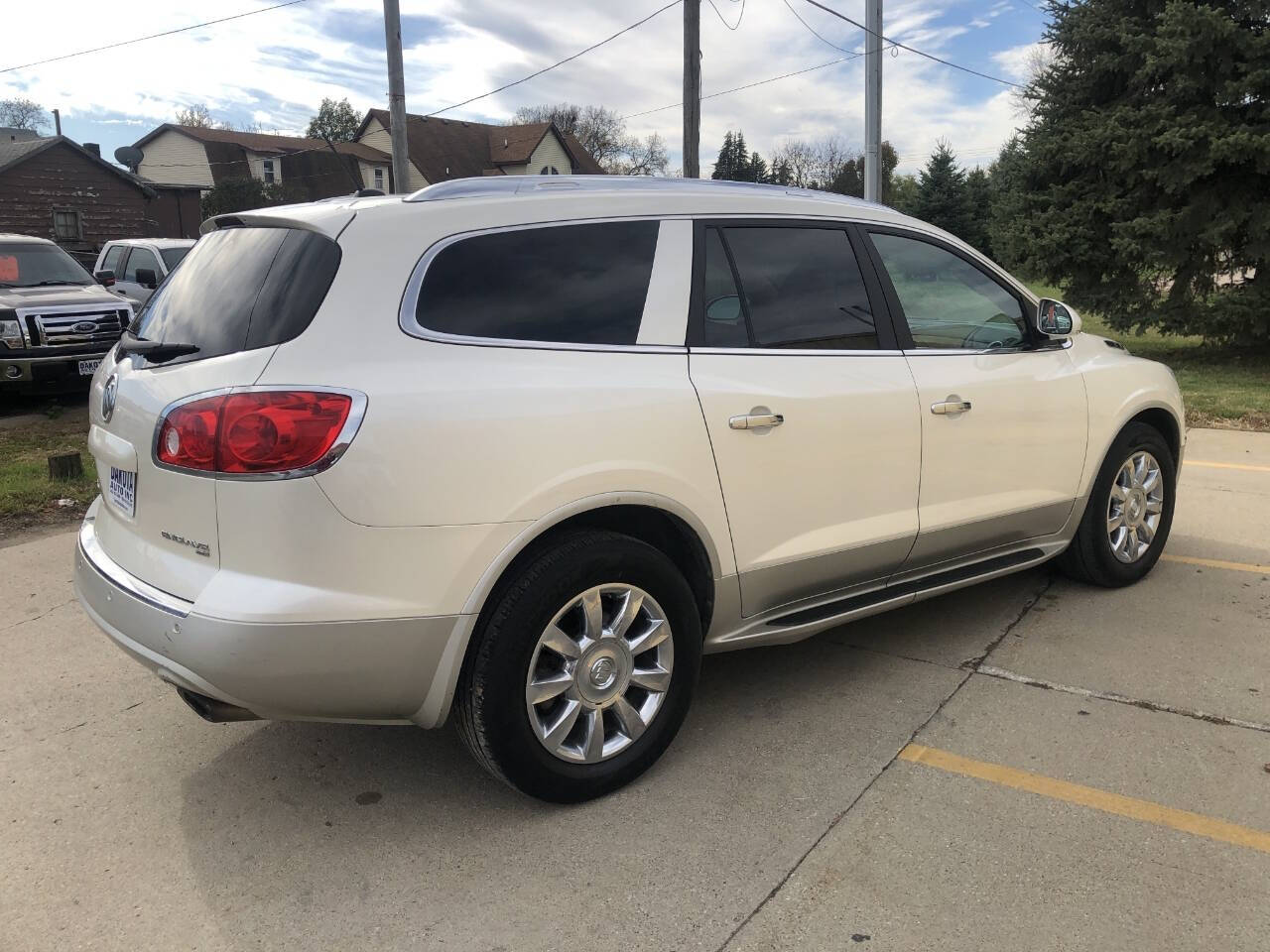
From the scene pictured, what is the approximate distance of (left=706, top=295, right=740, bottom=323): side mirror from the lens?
130 inches

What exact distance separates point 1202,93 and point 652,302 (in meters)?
12.8

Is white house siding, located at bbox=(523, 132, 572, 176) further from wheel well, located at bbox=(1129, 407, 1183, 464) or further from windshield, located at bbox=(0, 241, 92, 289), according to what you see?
wheel well, located at bbox=(1129, 407, 1183, 464)

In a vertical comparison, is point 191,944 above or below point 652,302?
below

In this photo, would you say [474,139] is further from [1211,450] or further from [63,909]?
[63,909]

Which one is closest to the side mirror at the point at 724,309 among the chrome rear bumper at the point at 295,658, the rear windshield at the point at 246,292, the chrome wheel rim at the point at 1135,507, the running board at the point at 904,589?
the running board at the point at 904,589

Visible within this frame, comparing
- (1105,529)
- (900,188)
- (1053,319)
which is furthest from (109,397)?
→ (900,188)

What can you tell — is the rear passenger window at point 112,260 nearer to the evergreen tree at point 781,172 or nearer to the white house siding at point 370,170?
the white house siding at point 370,170

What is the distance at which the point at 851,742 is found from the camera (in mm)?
3398

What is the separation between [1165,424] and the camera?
4.97m

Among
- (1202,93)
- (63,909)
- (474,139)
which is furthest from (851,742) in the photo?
(474,139)

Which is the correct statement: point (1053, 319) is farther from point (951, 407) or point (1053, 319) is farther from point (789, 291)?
point (789, 291)

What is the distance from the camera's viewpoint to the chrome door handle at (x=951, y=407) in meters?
3.80

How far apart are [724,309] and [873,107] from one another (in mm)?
12511

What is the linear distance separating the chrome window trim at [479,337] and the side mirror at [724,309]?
7.5 inches
